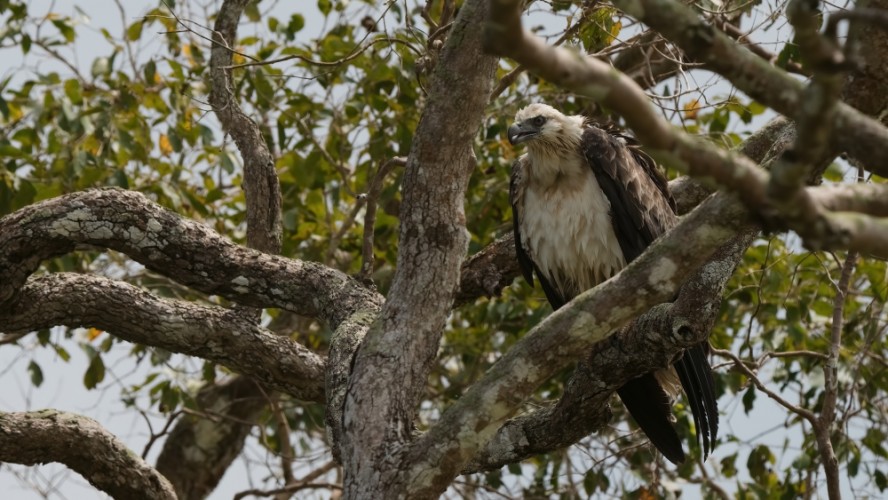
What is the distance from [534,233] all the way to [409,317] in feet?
5.79

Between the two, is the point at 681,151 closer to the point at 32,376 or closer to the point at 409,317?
the point at 409,317

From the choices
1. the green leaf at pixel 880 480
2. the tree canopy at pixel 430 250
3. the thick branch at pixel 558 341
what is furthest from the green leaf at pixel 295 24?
the green leaf at pixel 880 480

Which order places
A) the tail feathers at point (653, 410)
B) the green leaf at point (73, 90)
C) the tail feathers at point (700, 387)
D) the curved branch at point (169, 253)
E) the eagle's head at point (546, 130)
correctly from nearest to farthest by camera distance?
the curved branch at point (169, 253) → the tail feathers at point (700, 387) → the tail feathers at point (653, 410) → the eagle's head at point (546, 130) → the green leaf at point (73, 90)

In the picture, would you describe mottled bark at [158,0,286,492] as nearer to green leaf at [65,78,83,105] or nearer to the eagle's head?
the eagle's head

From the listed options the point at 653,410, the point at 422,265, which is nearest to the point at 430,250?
the point at 422,265

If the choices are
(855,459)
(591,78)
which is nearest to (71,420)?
(591,78)

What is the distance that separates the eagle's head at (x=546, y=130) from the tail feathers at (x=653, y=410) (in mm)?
1178

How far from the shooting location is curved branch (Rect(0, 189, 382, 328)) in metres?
4.04

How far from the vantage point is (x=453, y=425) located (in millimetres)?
2955

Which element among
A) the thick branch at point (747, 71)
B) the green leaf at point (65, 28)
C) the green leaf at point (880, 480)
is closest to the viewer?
the thick branch at point (747, 71)

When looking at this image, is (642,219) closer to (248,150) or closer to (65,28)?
(248,150)

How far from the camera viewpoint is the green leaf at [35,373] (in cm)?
575

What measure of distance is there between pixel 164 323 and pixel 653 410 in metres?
1.95

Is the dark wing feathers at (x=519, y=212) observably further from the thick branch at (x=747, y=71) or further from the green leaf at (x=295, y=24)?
the thick branch at (x=747, y=71)
